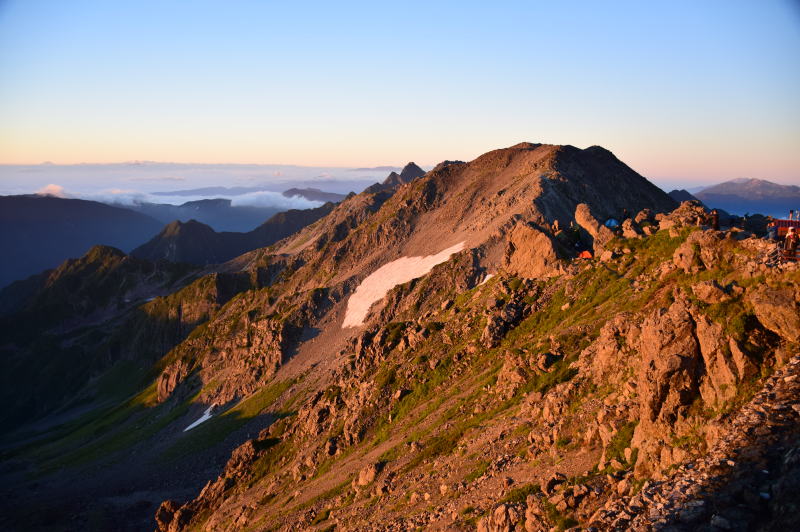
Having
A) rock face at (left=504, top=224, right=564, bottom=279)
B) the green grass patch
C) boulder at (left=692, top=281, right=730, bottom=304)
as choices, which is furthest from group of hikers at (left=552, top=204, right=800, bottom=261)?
the green grass patch

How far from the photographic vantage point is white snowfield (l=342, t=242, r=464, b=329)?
337 ft

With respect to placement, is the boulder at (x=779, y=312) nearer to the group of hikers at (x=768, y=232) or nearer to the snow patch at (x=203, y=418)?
the group of hikers at (x=768, y=232)

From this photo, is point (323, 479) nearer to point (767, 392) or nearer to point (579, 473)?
point (579, 473)

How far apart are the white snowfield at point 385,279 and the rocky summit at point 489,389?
59 centimetres

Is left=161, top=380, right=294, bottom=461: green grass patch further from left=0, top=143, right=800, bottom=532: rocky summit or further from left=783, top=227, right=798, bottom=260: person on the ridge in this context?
left=783, top=227, right=798, bottom=260: person on the ridge

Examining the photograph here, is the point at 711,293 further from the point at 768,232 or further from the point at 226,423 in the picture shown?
the point at 226,423

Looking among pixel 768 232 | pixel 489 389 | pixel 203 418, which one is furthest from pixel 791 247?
pixel 203 418

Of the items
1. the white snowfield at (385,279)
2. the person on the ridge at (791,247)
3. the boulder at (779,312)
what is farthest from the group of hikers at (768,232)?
the white snowfield at (385,279)

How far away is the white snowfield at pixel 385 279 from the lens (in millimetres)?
102750

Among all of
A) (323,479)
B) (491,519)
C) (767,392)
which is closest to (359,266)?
(323,479)

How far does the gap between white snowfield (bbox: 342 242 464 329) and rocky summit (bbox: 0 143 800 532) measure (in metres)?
0.59

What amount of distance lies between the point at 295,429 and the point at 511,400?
124 ft

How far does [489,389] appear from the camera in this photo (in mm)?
49750

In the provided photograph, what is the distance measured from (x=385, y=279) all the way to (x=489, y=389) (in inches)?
2430
